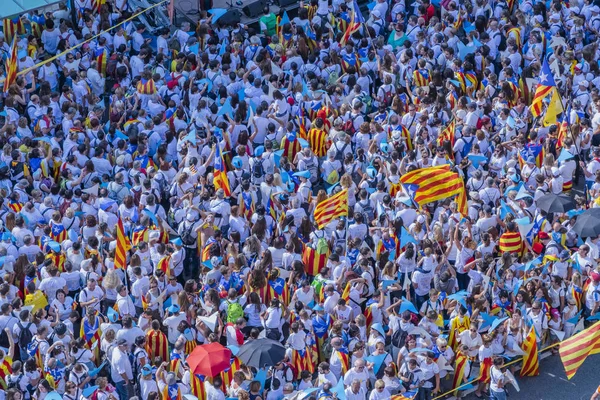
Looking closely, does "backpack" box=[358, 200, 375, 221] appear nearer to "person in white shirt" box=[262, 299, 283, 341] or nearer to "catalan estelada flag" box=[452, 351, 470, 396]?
"person in white shirt" box=[262, 299, 283, 341]

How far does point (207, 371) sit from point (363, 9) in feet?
45.2

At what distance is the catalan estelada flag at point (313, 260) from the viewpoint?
21375 mm

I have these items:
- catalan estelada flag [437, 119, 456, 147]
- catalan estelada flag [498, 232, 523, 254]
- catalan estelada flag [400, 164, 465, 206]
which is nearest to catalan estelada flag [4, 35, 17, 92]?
catalan estelada flag [437, 119, 456, 147]

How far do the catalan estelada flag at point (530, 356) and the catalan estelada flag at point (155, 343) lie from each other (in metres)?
5.21

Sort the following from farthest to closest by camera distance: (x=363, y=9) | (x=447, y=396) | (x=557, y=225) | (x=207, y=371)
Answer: (x=363, y=9), (x=557, y=225), (x=447, y=396), (x=207, y=371)

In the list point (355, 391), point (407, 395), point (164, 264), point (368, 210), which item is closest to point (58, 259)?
point (164, 264)

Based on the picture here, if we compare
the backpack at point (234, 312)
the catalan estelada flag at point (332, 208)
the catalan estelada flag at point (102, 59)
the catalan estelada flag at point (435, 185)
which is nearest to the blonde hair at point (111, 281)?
the backpack at point (234, 312)

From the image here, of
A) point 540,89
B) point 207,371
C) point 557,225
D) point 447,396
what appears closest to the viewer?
point 207,371

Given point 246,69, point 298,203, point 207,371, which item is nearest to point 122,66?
point 246,69

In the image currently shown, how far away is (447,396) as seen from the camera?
20.2m

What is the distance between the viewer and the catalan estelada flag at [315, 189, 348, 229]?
2134cm

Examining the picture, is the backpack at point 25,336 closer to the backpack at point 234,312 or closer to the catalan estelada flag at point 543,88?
the backpack at point 234,312

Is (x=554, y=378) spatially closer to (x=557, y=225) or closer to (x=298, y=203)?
(x=557, y=225)

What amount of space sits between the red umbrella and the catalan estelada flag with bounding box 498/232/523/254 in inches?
201
